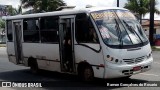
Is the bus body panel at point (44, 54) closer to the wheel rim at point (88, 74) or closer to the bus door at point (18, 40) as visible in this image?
the bus door at point (18, 40)

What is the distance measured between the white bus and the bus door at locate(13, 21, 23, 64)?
189cm

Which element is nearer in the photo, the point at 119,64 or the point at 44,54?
the point at 119,64

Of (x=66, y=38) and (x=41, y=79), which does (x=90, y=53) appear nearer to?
(x=66, y=38)

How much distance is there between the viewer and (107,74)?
12078 millimetres

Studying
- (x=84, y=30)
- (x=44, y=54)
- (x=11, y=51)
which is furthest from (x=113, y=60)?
(x=11, y=51)

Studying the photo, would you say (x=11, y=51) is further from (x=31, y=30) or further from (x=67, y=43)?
(x=67, y=43)

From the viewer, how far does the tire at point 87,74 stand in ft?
42.3

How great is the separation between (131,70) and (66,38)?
3.02m

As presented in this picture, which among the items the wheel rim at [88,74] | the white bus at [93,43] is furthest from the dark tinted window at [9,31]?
the wheel rim at [88,74]

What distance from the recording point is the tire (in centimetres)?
1289

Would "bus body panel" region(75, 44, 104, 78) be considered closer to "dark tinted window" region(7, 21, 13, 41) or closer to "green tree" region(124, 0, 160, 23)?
"dark tinted window" region(7, 21, 13, 41)

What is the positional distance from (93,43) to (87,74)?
1.14m

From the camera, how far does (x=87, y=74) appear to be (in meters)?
13.1

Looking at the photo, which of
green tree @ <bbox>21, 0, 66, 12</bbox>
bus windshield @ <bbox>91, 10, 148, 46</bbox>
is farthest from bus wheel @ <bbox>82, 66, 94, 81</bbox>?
green tree @ <bbox>21, 0, 66, 12</bbox>
